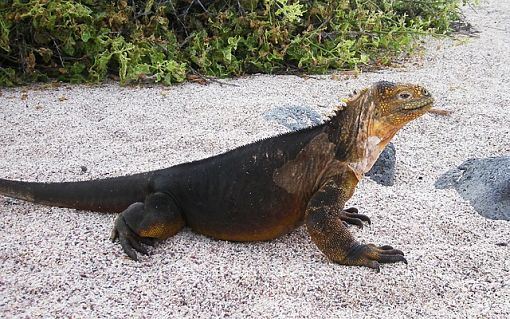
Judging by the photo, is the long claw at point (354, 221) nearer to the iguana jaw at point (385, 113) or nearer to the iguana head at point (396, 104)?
the iguana jaw at point (385, 113)

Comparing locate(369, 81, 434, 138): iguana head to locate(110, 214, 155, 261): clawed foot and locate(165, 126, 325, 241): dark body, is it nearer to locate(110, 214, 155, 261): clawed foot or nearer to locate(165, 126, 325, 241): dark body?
locate(165, 126, 325, 241): dark body

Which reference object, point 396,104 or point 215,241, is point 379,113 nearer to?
point 396,104

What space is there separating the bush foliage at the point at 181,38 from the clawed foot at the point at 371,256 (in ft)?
9.84

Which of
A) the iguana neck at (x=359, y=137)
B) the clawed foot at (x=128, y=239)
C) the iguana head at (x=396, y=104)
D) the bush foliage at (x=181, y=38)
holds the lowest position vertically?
the bush foliage at (x=181, y=38)

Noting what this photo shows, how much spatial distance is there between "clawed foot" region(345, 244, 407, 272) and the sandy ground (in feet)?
0.13

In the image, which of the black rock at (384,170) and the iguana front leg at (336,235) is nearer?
the iguana front leg at (336,235)

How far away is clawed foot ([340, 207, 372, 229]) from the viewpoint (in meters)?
3.39

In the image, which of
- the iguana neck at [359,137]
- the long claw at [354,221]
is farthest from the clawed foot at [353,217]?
the iguana neck at [359,137]

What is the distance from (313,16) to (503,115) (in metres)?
2.23

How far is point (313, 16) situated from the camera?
21.1 feet

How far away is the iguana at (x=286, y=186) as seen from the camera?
9.81ft

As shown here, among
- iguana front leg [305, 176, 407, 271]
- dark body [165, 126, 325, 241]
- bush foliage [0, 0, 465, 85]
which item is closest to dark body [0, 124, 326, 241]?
dark body [165, 126, 325, 241]

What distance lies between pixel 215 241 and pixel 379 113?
1.00m

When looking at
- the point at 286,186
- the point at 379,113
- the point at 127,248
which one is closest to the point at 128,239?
the point at 127,248
